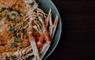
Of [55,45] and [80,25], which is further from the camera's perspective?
[80,25]

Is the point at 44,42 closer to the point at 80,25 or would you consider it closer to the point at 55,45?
the point at 55,45

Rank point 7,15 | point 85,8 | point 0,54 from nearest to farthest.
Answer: point 0,54 < point 7,15 < point 85,8

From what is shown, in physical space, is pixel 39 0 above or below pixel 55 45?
above

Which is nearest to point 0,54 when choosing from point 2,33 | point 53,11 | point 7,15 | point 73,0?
point 2,33
